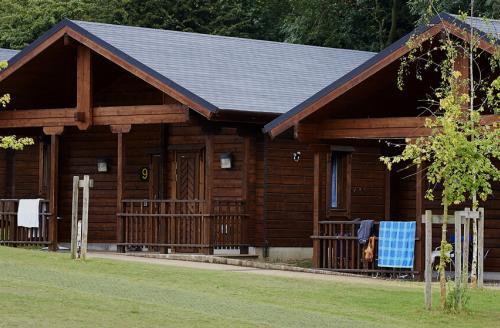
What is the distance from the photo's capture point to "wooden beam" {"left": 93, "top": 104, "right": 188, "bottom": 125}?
27.2 m

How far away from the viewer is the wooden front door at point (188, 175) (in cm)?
2952

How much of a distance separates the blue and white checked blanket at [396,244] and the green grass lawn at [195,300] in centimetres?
161

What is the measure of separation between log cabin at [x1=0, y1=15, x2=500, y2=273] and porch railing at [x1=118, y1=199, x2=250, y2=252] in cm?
4

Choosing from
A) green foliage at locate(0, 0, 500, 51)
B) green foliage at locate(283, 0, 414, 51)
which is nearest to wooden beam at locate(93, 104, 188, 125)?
green foliage at locate(0, 0, 500, 51)

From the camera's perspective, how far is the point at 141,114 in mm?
27766

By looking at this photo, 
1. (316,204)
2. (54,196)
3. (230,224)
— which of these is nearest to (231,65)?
(230,224)

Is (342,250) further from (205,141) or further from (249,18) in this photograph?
(249,18)

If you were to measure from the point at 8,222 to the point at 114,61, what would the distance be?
5.17m

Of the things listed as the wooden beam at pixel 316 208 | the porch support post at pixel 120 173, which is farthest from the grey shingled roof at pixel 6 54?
the wooden beam at pixel 316 208

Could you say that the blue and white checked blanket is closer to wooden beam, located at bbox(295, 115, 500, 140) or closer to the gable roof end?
wooden beam, located at bbox(295, 115, 500, 140)

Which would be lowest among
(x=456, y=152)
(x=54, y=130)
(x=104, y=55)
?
(x=456, y=152)

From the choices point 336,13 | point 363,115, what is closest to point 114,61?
point 363,115

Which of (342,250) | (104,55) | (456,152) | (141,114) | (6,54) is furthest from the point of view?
(6,54)

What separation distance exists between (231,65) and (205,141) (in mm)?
1870
